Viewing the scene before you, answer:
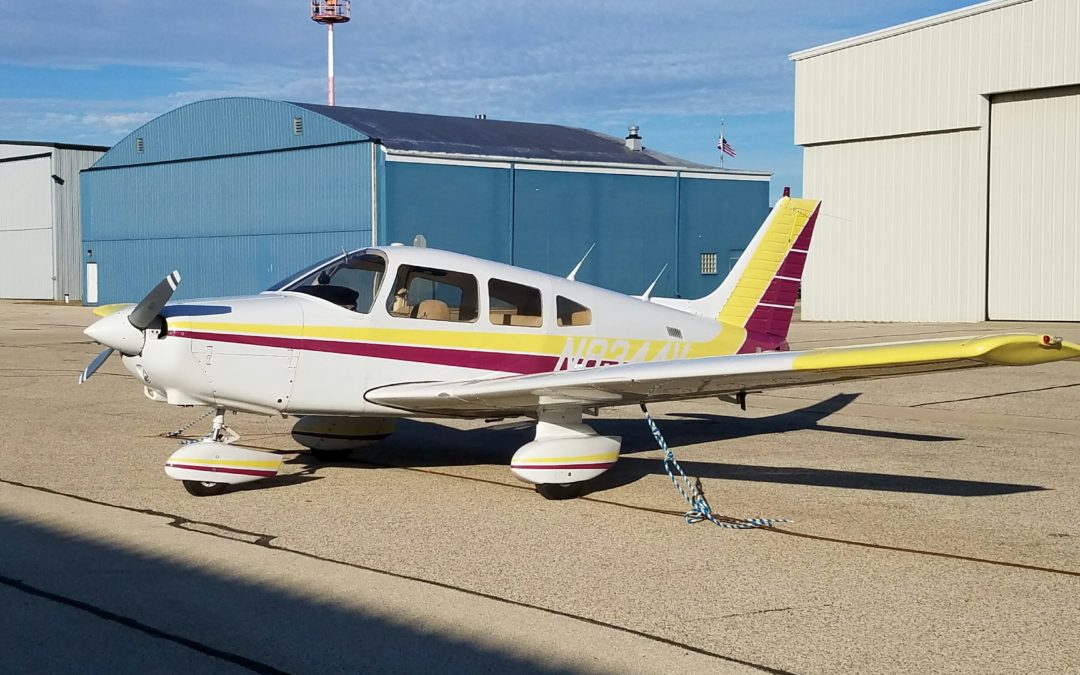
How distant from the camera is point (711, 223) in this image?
39594mm

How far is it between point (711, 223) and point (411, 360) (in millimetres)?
31395

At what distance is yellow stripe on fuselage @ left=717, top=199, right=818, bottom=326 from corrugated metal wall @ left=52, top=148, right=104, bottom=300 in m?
51.5

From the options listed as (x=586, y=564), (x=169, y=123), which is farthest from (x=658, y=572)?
(x=169, y=123)

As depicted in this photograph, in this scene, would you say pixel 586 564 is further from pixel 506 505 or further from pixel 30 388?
pixel 30 388

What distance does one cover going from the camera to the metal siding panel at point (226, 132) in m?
36.2

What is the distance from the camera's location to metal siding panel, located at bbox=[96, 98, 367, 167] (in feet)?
119

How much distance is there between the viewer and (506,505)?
866 centimetres

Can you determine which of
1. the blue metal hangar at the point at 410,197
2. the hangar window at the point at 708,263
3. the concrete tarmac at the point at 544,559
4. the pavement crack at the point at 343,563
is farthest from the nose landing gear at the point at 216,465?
the hangar window at the point at 708,263

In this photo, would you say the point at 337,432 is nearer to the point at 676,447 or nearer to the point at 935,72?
the point at 676,447

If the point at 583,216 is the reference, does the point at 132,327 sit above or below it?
below

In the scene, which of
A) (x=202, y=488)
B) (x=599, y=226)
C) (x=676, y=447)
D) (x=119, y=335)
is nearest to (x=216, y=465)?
(x=202, y=488)

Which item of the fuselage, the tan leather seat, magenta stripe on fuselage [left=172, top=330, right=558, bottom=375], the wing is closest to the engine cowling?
the fuselage

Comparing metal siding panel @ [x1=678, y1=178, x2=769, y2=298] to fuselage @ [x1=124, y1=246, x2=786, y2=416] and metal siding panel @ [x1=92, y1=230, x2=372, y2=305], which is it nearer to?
metal siding panel @ [x1=92, y1=230, x2=372, y2=305]

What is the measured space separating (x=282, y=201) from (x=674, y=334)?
28959 millimetres
